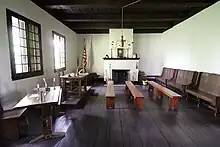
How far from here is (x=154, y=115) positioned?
417cm

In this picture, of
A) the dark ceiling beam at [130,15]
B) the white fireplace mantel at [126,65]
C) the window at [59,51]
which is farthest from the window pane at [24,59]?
the white fireplace mantel at [126,65]

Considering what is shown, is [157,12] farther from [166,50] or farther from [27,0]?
[27,0]

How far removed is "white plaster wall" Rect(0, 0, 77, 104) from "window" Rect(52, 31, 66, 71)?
0.27 metres

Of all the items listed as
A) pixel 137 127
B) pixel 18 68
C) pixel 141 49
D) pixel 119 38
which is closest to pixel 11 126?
pixel 18 68

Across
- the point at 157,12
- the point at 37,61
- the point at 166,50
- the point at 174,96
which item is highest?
the point at 157,12

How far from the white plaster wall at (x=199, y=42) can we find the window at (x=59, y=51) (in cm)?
502

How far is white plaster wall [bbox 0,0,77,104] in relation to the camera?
11.2ft

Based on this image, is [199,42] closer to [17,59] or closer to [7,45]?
[17,59]

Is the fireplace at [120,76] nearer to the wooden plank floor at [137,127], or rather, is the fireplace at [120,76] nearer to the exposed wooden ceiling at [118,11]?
the exposed wooden ceiling at [118,11]

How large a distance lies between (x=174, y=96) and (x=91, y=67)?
6871 mm

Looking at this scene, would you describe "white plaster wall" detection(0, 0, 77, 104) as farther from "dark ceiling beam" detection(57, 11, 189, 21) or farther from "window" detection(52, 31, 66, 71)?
"dark ceiling beam" detection(57, 11, 189, 21)

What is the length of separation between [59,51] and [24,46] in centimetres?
293

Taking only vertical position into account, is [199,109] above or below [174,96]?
below

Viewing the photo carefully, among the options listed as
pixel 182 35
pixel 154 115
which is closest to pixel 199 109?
pixel 154 115
